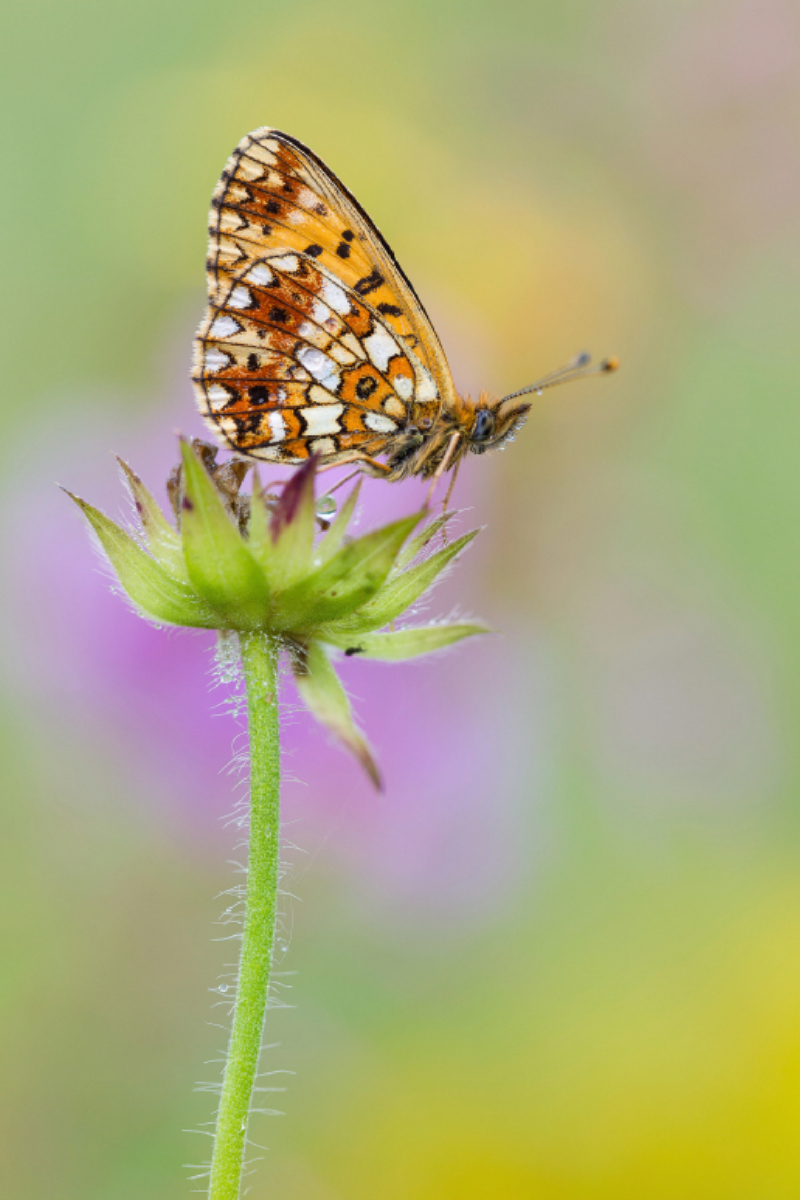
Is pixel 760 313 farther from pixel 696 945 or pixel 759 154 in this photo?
pixel 696 945

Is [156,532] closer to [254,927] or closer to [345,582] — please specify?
[345,582]

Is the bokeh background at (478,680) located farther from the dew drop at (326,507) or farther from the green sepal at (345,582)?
the green sepal at (345,582)

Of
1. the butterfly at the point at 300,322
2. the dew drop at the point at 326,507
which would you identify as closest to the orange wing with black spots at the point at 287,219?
the butterfly at the point at 300,322

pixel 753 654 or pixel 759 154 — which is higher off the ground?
pixel 759 154

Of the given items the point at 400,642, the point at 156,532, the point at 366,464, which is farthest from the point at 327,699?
the point at 366,464

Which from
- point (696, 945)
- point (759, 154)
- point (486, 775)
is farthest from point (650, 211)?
point (696, 945)

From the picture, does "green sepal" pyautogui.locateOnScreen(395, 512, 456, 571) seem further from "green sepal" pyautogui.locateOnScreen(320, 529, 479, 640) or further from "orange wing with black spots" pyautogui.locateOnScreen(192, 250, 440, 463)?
"orange wing with black spots" pyautogui.locateOnScreen(192, 250, 440, 463)
